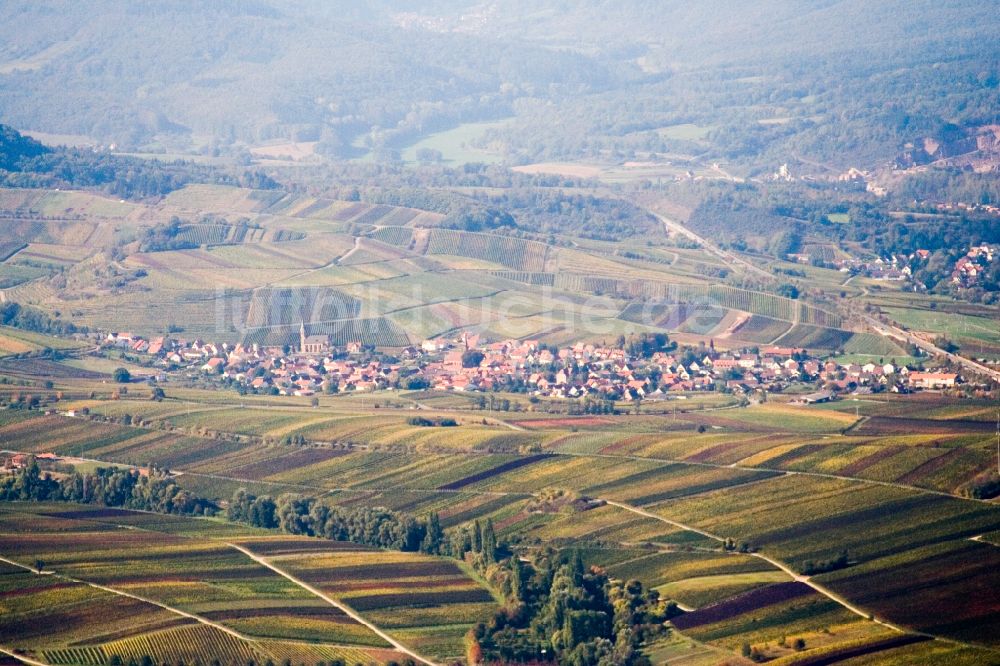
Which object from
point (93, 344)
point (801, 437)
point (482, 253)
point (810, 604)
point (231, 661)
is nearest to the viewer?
point (231, 661)

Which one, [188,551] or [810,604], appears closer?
[810,604]

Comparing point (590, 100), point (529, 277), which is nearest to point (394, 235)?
point (529, 277)

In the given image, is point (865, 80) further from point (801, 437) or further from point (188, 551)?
point (188, 551)

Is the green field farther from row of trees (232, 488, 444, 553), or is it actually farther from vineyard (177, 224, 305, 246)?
row of trees (232, 488, 444, 553)

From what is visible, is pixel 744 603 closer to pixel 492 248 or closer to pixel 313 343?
pixel 313 343

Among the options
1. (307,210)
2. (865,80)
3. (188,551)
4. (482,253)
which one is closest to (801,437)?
(188,551)

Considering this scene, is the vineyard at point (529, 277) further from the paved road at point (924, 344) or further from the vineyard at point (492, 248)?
the paved road at point (924, 344)
